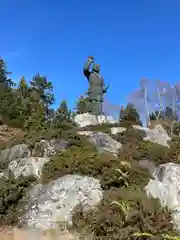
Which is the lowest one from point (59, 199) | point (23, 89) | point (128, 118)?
point (59, 199)

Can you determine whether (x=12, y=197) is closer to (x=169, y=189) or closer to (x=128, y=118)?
(x=169, y=189)

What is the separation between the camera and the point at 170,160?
56.0ft

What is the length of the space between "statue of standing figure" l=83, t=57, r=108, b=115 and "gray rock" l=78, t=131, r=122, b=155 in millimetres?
4997

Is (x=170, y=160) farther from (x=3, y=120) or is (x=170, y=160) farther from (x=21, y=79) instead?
(x=21, y=79)

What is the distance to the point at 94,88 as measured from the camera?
2433cm

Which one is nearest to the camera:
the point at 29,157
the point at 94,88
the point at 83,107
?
the point at 29,157

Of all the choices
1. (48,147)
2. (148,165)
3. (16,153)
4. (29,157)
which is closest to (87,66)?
(48,147)

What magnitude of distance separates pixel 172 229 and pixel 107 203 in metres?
2.31

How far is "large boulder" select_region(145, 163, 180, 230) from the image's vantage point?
12.2 m

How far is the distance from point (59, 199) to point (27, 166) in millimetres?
2774

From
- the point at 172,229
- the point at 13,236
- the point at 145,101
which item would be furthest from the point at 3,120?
the point at 145,101

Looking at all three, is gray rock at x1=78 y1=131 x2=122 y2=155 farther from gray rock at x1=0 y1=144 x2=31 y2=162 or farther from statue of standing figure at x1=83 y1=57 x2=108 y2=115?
statue of standing figure at x1=83 y1=57 x2=108 y2=115

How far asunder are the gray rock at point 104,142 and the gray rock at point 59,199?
408cm

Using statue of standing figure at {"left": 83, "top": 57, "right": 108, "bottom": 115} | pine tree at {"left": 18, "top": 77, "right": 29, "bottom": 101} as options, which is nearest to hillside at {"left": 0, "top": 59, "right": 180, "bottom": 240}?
statue of standing figure at {"left": 83, "top": 57, "right": 108, "bottom": 115}
